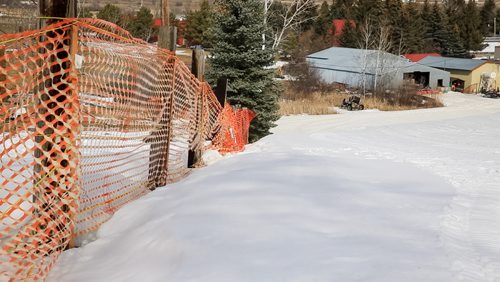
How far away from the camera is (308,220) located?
409cm

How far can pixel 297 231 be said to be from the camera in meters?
3.82

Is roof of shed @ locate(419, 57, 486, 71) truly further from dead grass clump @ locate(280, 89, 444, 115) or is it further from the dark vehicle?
the dark vehicle

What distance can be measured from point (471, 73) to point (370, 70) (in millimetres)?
16175

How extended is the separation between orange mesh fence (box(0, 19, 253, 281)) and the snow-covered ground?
0.26 metres

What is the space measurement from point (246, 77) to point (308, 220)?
12698 mm

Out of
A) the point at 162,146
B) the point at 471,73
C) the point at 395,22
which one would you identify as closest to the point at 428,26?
the point at 395,22

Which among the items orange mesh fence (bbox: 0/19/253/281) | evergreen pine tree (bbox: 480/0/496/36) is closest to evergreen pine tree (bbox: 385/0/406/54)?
evergreen pine tree (bbox: 480/0/496/36)

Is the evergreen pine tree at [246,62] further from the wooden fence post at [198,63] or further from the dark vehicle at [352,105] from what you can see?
the dark vehicle at [352,105]

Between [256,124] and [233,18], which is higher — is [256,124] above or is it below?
below

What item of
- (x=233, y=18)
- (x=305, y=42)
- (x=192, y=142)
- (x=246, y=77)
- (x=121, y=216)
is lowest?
(x=121, y=216)

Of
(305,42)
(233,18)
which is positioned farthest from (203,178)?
(305,42)

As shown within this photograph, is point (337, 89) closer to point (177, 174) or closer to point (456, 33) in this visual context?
point (177, 174)

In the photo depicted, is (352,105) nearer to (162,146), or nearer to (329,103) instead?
(329,103)

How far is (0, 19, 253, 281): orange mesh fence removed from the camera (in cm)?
336
